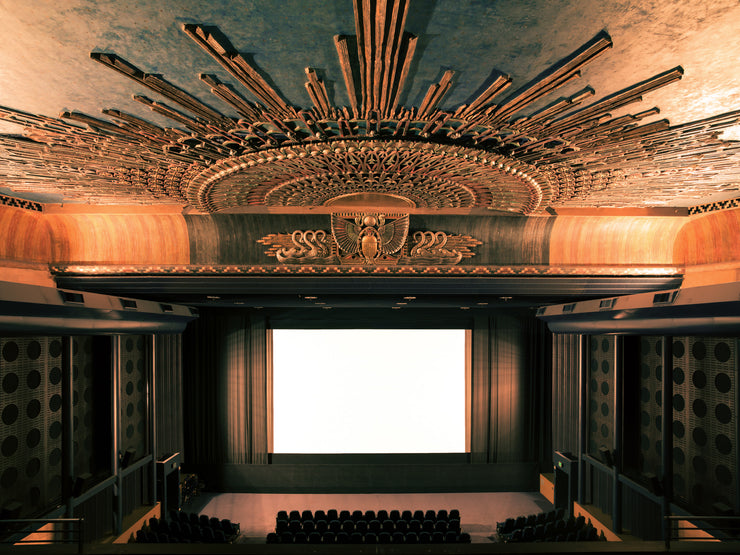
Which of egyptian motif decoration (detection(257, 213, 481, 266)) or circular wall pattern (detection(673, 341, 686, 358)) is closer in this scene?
egyptian motif decoration (detection(257, 213, 481, 266))

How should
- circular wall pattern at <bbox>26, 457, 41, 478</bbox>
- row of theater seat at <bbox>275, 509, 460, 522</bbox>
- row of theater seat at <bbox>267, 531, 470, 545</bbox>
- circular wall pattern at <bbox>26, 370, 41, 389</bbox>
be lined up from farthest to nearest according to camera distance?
row of theater seat at <bbox>275, 509, 460, 522</bbox>, row of theater seat at <bbox>267, 531, 470, 545</bbox>, circular wall pattern at <bbox>26, 370, 41, 389</bbox>, circular wall pattern at <bbox>26, 457, 41, 478</bbox>

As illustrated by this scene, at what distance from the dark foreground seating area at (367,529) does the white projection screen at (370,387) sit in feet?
8.87

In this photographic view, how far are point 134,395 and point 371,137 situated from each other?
29.9 feet

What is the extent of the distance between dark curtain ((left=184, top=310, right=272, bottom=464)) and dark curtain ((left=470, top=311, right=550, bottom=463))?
627cm

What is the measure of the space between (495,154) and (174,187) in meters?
2.59

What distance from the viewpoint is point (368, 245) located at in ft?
17.2

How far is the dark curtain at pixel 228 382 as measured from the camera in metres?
11.0

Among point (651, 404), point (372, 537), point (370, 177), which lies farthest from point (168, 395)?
A: point (651, 404)

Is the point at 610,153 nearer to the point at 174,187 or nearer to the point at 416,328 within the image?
the point at 174,187

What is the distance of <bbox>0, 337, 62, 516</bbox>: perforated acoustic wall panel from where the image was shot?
5.54 metres

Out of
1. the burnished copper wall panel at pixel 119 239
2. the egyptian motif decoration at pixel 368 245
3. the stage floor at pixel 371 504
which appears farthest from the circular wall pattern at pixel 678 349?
the burnished copper wall panel at pixel 119 239

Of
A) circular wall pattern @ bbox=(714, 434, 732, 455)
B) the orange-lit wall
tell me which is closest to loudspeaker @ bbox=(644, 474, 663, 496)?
circular wall pattern @ bbox=(714, 434, 732, 455)

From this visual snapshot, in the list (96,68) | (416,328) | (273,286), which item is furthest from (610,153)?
(416,328)

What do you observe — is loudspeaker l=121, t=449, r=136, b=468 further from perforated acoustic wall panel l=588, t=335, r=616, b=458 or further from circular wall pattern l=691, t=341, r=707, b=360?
circular wall pattern l=691, t=341, r=707, b=360
